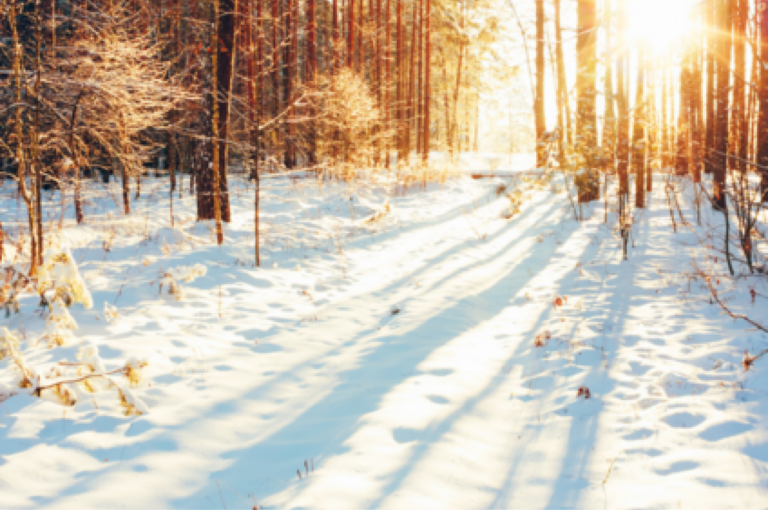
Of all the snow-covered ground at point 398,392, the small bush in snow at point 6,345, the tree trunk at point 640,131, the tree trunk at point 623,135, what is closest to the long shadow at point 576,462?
the snow-covered ground at point 398,392

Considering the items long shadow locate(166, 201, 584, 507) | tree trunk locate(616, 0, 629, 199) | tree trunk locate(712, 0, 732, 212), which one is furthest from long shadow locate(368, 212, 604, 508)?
tree trunk locate(712, 0, 732, 212)

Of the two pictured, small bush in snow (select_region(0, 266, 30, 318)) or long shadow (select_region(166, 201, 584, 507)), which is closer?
long shadow (select_region(166, 201, 584, 507))

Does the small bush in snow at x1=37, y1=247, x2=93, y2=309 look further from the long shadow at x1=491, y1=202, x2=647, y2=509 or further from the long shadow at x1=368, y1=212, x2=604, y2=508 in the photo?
the long shadow at x1=491, y1=202, x2=647, y2=509

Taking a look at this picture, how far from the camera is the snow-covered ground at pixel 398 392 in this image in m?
2.47

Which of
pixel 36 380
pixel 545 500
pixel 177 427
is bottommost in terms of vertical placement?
pixel 545 500

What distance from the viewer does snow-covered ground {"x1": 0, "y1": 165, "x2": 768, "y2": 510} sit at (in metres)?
2.47

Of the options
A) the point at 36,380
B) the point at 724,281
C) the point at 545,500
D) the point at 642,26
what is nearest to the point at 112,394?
the point at 36,380

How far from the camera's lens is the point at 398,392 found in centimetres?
352

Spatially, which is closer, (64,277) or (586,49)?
(64,277)

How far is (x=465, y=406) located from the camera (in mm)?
3430

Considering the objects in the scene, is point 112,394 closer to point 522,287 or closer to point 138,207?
point 522,287

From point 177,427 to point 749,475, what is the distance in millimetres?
3485

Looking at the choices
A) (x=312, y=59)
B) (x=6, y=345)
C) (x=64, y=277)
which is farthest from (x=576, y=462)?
(x=312, y=59)

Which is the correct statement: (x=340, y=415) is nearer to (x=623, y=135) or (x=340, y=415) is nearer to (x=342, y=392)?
(x=342, y=392)
